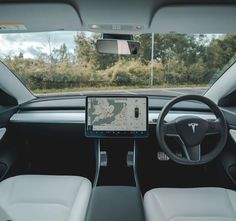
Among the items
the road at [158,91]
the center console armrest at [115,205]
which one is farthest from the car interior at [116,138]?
the road at [158,91]

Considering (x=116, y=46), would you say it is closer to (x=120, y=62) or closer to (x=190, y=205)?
(x=120, y=62)

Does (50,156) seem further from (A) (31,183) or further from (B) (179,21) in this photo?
(B) (179,21)

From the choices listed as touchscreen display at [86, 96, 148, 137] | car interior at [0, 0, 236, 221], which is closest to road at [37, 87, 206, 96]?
car interior at [0, 0, 236, 221]

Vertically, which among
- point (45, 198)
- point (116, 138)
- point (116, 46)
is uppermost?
point (116, 46)

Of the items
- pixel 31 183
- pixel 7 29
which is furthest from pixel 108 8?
pixel 31 183

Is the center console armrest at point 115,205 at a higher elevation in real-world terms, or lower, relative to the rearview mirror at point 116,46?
lower

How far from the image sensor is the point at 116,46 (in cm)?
255

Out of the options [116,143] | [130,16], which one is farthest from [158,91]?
[130,16]

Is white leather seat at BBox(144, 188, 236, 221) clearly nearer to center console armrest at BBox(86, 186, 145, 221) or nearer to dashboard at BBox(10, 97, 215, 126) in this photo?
center console armrest at BBox(86, 186, 145, 221)

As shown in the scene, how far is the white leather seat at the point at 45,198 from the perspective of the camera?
6.31 ft

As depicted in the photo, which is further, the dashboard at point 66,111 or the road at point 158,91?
the dashboard at point 66,111

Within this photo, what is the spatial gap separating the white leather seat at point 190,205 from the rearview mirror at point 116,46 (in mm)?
1046

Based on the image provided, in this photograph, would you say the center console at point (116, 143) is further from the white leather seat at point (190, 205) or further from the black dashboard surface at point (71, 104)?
the black dashboard surface at point (71, 104)

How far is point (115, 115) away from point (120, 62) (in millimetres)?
595
